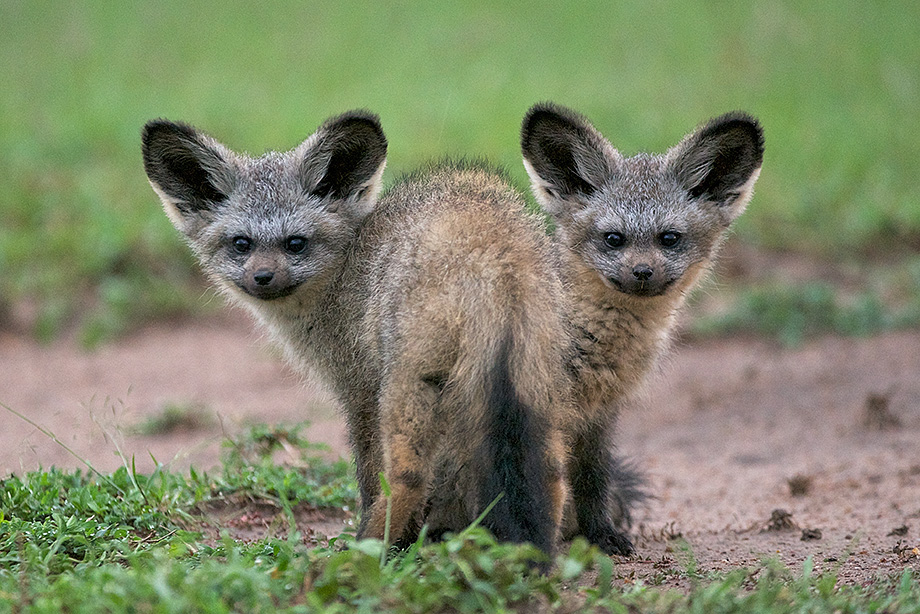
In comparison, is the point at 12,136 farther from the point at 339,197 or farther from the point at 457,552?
the point at 457,552

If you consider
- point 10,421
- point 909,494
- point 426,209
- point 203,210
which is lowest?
point 10,421

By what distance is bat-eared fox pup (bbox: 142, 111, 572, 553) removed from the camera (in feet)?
11.1

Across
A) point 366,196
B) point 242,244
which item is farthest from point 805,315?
point 242,244

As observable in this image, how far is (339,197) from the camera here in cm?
472

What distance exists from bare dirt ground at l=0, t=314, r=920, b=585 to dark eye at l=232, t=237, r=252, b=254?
0.73 m

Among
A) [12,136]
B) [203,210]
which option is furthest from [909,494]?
[12,136]

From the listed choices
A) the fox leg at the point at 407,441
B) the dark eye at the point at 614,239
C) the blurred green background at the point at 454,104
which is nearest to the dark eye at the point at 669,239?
the dark eye at the point at 614,239

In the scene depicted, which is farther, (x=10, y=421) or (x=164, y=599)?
(x=10, y=421)

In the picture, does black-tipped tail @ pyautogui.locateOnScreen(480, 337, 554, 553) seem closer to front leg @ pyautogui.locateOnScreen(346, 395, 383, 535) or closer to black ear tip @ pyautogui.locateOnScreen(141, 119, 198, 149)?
front leg @ pyautogui.locateOnScreen(346, 395, 383, 535)

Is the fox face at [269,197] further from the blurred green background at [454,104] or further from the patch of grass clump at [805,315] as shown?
the patch of grass clump at [805,315]

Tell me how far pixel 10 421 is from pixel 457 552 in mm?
5000

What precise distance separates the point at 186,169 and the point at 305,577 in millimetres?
2430

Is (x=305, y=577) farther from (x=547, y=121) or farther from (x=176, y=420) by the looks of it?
(x=176, y=420)

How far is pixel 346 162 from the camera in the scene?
4723 millimetres
